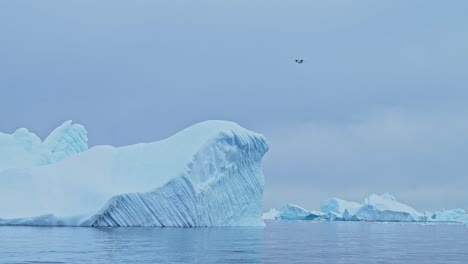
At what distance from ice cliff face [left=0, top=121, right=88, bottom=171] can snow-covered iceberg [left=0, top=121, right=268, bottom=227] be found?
9109 mm

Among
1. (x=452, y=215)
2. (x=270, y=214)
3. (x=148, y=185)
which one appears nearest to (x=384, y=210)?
(x=452, y=215)

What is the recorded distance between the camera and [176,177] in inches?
1323

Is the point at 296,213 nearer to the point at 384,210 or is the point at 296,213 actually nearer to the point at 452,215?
the point at 384,210

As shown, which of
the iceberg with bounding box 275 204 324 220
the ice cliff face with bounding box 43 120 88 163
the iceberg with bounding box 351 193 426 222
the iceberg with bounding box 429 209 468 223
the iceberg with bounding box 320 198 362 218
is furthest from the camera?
the iceberg with bounding box 429 209 468 223

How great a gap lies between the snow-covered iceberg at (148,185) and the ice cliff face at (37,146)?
911 cm

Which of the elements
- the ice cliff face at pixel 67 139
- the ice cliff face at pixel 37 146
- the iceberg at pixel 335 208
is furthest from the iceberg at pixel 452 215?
the ice cliff face at pixel 67 139

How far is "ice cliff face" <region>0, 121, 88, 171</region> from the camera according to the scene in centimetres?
4534

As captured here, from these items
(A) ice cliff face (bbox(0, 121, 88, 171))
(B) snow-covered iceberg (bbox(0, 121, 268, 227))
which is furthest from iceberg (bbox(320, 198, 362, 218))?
(B) snow-covered iceberg (bbox(0, 121, 268, 227))

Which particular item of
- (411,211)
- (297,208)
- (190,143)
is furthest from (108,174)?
(411,211)

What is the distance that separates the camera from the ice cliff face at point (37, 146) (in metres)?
45.3

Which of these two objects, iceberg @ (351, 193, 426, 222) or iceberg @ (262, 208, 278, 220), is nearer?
iceberg @ (351, 193, 426, 222)

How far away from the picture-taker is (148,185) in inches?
1346

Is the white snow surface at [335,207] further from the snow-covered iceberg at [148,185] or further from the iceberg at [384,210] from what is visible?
the snow-covered iceberg at [148,185]

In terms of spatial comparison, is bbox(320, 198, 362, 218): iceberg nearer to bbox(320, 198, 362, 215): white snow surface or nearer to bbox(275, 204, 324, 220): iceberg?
bbox(320, 198, 362, 215): white snow surface
